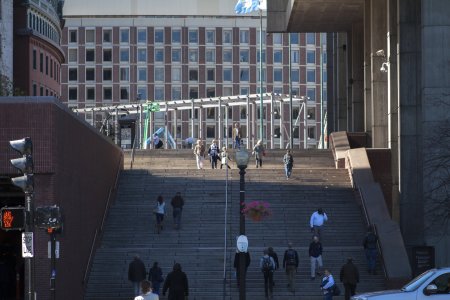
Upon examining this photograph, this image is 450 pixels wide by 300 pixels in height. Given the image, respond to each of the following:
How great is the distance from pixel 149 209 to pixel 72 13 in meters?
95.6

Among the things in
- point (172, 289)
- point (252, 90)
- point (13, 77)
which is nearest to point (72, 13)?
point (252, 90)

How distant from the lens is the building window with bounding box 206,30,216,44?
142m

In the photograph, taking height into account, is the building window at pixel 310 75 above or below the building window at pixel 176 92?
above

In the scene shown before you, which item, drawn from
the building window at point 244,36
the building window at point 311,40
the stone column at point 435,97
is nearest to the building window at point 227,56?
the building window at point 244,36

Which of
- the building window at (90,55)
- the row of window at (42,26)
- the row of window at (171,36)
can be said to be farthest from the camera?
the building window at (90,55)

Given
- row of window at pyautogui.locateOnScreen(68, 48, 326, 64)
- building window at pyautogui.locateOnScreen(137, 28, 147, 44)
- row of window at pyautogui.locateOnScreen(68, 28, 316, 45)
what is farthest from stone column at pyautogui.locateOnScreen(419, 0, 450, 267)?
row of window at pyautogui.locateOnScreen(68, 48, 326, 64)

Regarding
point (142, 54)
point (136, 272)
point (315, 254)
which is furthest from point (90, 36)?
point (136, 272)

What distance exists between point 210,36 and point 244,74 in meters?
5.78

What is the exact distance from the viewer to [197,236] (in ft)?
150

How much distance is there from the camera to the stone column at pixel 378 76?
5709cm

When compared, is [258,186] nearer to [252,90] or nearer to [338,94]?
[338,94]

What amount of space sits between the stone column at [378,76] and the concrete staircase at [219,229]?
278 cm

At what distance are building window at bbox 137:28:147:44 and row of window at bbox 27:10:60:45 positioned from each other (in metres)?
38.9

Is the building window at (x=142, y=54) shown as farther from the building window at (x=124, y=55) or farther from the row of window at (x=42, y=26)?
the row of window at (x=42, y=26)
